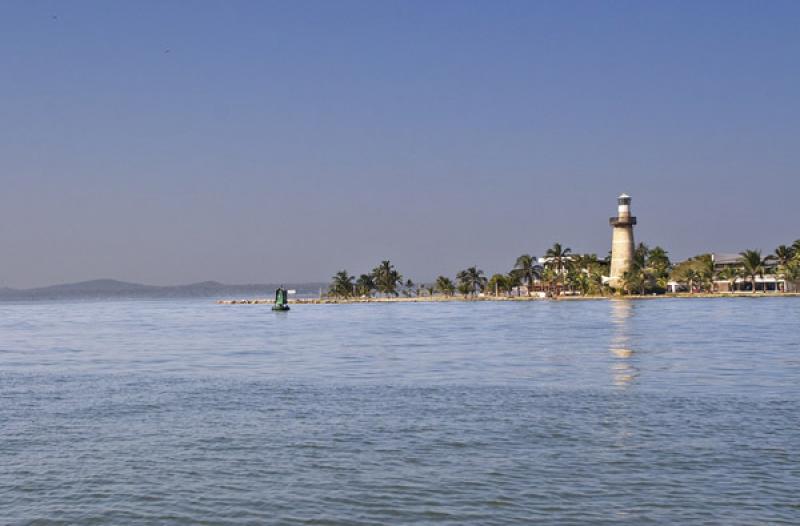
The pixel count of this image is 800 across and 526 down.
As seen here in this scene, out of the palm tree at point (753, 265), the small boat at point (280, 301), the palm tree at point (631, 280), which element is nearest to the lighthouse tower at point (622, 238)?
the palm tree at point (631, 280)

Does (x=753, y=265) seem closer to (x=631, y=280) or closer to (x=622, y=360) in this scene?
(x=631, y=280)

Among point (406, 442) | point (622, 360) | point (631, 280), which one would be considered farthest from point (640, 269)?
point (406, 442)

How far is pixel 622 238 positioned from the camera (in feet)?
604

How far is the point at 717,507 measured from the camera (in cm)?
1566

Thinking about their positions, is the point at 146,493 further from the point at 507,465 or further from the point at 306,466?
the point at 507,465

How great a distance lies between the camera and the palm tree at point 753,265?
188 meters

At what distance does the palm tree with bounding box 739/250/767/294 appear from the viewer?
188 metres

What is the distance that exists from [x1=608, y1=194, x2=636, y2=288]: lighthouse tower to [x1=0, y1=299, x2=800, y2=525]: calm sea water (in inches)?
5539

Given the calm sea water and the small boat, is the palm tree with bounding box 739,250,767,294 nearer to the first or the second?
the small boat

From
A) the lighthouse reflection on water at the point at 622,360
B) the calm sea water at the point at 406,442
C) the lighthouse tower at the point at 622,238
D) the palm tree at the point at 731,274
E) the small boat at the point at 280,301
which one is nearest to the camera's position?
the calm sea water at the point at 406,442

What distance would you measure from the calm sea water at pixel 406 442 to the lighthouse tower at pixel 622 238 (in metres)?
141

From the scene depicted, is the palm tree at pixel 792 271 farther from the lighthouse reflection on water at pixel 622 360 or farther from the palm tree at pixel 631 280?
the lighthouse reflection on water at pixel 622 360

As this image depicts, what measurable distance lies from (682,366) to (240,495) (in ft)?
96.1

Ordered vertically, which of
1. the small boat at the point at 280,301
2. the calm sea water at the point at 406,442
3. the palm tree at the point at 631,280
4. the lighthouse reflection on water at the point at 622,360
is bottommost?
the calm sea water at the point at 406,442
